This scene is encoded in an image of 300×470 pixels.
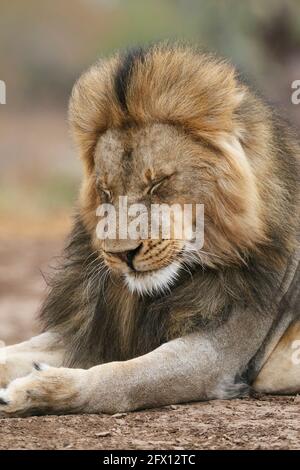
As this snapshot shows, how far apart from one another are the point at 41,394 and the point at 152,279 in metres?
0.74

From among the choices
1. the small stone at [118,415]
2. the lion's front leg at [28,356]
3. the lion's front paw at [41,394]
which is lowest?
the small stone at [118,415]

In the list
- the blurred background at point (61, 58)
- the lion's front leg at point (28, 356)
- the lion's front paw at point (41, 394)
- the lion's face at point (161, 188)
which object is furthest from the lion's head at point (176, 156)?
the blurred background at point (61, 58)

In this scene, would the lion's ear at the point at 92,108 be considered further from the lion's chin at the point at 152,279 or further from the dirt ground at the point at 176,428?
the dirt ground at the point at 176,428

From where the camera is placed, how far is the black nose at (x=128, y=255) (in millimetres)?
5441

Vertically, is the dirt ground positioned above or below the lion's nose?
below

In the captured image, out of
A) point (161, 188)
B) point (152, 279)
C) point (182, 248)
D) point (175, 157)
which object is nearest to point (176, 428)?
point (152, 279)

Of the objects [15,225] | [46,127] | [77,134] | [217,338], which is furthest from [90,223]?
[46,127]

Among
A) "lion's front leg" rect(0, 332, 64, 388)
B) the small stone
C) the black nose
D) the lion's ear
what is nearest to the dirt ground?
the small stone

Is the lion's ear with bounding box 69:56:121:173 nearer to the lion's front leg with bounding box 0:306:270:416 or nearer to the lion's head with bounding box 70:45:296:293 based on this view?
the lion's head with bounding box 70:45:296:293

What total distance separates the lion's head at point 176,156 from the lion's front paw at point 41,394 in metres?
0.58

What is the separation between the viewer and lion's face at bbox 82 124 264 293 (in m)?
5.48

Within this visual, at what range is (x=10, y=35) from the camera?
2380cm

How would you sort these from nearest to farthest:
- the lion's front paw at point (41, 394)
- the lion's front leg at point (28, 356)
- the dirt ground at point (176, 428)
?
the dirt ground at point (176, 428), the lion's front paw at point (41, 394), the lion's front leg at point (28, 356)

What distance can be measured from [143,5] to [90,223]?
17.9 metres
